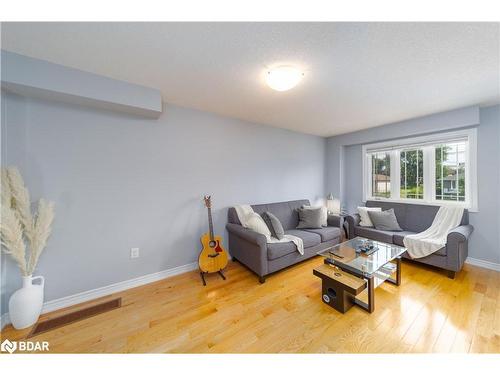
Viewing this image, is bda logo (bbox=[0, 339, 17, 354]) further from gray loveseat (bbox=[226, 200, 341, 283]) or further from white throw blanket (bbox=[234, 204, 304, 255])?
white throw blanket (bbox=[234, 204, 304, 255])

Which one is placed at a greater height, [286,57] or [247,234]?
[286,57]

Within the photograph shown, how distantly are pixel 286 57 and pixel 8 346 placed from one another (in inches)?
121

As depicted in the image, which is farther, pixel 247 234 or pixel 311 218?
pixel 311 218

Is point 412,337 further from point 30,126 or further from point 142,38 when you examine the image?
point 30,126

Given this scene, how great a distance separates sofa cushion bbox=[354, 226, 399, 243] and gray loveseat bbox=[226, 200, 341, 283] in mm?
393

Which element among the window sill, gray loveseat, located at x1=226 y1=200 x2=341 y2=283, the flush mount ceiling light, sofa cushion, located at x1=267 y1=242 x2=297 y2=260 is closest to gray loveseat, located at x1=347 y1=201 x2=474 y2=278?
the window sill

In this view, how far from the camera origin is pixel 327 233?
282cm

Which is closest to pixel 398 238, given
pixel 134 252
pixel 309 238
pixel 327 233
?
pixel 327 233

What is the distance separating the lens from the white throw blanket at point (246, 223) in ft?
7.91

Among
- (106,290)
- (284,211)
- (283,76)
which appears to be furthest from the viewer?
(284,211)

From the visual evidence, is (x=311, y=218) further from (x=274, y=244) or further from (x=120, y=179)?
(x=120, y=179)

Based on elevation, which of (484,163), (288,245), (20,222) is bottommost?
(288,245)

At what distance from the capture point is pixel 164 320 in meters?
1.62

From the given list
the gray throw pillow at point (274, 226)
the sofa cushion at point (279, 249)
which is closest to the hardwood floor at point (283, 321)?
the sofa cushion at point (279, 249)
